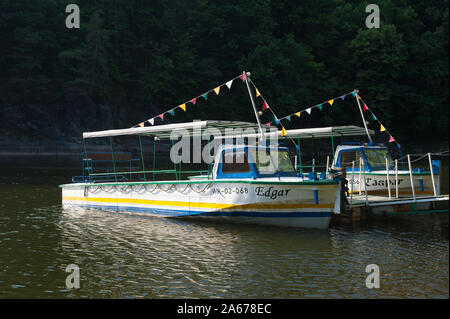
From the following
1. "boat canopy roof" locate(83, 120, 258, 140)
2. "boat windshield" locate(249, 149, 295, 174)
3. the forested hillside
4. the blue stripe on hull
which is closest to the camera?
the blue stripe on hull

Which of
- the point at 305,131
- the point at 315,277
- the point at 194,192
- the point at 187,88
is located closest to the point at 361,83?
the point at 187,88

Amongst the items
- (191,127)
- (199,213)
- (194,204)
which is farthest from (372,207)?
(191,127)

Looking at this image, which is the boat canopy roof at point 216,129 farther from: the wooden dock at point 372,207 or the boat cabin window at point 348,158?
the wooden dock at point 372,207

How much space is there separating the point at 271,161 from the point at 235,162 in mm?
1337

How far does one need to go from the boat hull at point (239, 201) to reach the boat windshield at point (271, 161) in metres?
1.25

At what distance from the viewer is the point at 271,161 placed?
1833cm

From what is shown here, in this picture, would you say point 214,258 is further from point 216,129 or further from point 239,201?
point 216,129

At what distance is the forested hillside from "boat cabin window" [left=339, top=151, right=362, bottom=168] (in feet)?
165

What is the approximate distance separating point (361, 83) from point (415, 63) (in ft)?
33.2

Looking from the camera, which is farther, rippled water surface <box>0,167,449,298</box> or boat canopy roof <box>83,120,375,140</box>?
boat canopy roof <box>83,120,375,140</box>

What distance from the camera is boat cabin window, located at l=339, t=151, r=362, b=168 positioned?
23172 mm

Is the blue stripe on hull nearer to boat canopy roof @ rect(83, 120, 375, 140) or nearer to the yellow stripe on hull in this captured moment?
the yellow stripe on hull

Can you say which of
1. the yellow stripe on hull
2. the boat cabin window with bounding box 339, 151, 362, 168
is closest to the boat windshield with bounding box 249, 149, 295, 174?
the yellow stripe on hull

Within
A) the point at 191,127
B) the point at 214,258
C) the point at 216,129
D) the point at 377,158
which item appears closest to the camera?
the point at 214,258
